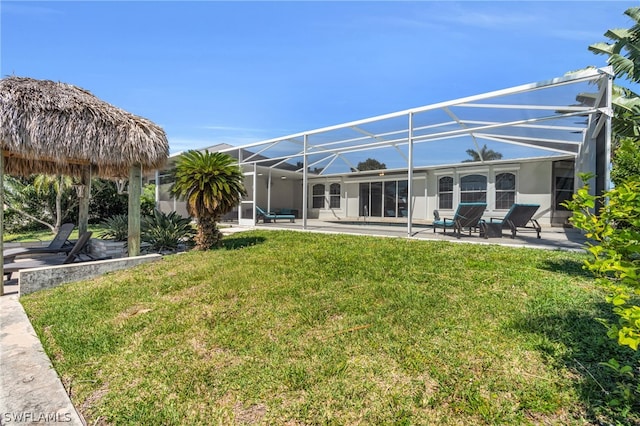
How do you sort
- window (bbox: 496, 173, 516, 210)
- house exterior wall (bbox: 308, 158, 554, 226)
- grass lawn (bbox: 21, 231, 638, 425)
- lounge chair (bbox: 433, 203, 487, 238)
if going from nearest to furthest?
grass lawn (bbox: 21, 231, 638, 425), lounge chair (bbox: 433, 203, 487, 238), house exterior wall (bbox: 308, 158, 554, 226), window (bbox: 496, 173, 516, 210)

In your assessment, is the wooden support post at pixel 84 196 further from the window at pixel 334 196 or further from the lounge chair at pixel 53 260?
the window at pixel 334 196

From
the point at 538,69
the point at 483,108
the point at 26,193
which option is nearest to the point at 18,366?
the point at 483,108

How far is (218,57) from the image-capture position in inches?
306

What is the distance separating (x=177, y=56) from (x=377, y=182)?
468 inches

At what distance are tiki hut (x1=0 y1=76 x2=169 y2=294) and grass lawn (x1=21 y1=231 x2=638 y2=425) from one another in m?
2.60

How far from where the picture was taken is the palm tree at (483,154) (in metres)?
12.4

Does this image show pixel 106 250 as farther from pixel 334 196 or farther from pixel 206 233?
pixel 334 196

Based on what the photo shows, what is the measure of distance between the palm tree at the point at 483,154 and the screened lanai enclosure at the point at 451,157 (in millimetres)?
63

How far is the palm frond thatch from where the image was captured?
5156 mm

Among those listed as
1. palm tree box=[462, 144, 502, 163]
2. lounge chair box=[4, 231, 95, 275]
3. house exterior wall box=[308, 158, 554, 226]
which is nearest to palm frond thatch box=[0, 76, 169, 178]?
lounge chair box=[4, 231, 95, 275]

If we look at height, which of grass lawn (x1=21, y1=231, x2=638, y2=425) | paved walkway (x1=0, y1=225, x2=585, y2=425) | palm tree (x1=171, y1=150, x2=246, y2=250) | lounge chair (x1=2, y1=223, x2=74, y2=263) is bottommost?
paved walkway (x1=0, y1=225, x2=585, y2=425)

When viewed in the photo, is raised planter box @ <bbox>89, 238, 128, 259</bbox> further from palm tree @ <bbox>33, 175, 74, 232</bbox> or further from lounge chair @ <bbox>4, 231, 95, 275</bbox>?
palm tree @ <bbox>33, 175, 74, 232</bbox>

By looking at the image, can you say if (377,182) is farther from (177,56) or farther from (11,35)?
(11,35)

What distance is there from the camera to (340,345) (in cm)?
271
